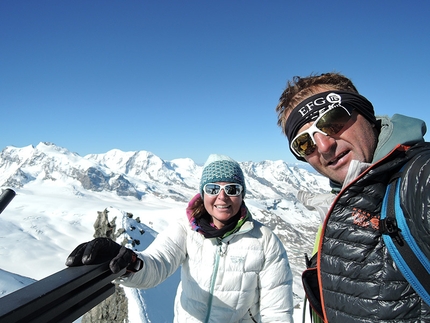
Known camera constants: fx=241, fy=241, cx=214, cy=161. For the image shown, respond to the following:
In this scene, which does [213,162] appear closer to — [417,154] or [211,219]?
[211,219]

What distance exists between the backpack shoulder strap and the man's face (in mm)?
433

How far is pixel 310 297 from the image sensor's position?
2.33 metres

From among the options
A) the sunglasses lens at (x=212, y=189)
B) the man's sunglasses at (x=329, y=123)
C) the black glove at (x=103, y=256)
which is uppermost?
the man's sunglasses at (x=329, y=123)

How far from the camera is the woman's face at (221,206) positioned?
3745 millimetres

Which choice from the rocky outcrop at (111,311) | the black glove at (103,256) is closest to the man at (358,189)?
the black glove at (103,256)

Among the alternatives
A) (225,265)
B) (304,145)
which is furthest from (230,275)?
(304,145)

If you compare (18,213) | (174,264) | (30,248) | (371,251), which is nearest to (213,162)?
(174,264)

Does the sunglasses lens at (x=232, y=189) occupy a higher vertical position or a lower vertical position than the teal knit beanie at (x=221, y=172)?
lower

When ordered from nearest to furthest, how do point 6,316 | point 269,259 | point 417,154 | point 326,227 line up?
point 6,316, point 417,154, point 326,227, point 269,259

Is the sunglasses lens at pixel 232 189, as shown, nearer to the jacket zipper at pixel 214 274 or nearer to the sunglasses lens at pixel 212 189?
the sunglasses lens at pixel 212 189

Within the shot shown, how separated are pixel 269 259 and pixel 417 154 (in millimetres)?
2487

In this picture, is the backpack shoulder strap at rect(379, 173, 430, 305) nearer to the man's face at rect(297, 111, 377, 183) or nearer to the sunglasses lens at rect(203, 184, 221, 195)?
the man's face at rect(297, 111, 377, 183)

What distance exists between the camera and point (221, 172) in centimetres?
399

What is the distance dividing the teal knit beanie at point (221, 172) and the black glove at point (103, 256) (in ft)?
5.42
